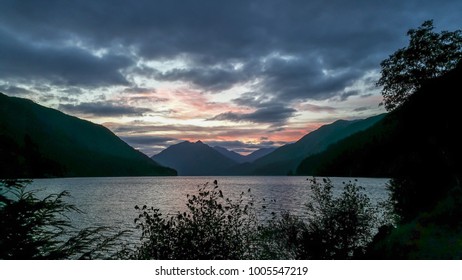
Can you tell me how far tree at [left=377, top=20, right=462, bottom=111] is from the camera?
19.5 m

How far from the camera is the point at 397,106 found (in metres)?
22.1

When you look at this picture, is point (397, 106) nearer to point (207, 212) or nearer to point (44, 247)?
point (207, 212)

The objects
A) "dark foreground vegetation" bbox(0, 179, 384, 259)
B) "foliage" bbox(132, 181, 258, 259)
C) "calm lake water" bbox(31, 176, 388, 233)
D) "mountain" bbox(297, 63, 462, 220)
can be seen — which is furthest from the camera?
"calm lake water" bbox(31, 176, 388, 233)

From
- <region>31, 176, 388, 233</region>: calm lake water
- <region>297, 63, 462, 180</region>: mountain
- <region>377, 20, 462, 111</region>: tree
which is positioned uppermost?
<region>377, 20, 462, 111</region>: tree

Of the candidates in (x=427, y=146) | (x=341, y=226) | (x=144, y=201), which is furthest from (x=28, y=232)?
(x=144, y=201)

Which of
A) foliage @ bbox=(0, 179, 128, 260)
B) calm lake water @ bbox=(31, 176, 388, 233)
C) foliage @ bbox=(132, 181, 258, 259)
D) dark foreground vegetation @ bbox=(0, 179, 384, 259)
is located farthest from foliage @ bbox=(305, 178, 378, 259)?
foliage @ bbox=(0, 179, 128, 260)

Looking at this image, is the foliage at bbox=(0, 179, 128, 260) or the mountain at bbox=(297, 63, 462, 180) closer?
the foliage at bbox=(0, 179, 128, 260)

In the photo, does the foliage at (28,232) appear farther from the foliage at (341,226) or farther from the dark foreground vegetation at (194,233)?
the foliage at (341,226)

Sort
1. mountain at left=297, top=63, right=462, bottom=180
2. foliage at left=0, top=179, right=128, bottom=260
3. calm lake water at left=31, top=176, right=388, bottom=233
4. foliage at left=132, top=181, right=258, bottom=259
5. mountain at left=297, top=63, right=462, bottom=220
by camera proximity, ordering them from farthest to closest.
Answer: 1. calm lake water at left=31, top=176, right=388, bottom=233
2. mountain at left=297, top=63, right=462, bottom=220
3. mountain at left=297, top=63, right=462, bottom=180
4. foliage at left=132, top=181, right=258, bottom=259
5. foliage at left=0, top=179, right=128, bottom=260

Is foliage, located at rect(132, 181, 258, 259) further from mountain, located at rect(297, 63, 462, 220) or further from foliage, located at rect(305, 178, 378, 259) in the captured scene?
mountain, located at rect(297, 63, 462, 220)

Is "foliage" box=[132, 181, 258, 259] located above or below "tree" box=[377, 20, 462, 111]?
below

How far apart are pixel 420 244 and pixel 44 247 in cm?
1094

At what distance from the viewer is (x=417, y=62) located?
2147cm

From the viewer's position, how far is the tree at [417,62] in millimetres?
19500
